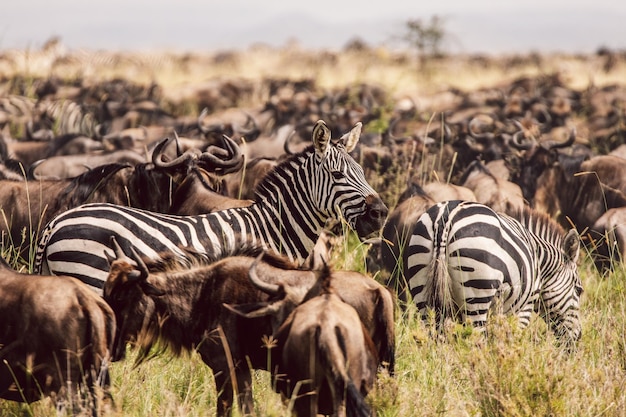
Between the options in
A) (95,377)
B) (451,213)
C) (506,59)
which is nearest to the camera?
(95,377)

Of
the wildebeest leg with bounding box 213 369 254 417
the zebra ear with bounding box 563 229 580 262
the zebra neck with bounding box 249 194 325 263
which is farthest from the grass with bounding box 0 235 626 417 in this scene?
the zebra ear with bounding box 563 229 580 262

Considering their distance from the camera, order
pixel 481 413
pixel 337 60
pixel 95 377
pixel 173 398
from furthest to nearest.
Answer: pixel 337 60
pixel 481 413
pixel 173 398
pixel 95 377

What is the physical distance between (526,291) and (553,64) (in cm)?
3553

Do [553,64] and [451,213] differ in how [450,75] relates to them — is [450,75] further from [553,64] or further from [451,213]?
[451,213]

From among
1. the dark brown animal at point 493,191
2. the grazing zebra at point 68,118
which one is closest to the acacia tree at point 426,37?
the grazing zebra at point 68,118

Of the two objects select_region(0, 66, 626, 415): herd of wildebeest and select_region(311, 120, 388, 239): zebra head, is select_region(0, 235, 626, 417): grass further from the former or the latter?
select_region(311, 120, 388, 239): zebra head

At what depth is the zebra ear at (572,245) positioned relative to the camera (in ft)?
21.6

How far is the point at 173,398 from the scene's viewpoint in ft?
14.5

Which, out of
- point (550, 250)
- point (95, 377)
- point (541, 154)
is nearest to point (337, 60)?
point (541, 154)

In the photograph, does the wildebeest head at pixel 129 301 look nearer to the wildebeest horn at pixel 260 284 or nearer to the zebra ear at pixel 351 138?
the wildebeest horn at pixel 260 284

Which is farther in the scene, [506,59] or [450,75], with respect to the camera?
[506,59]

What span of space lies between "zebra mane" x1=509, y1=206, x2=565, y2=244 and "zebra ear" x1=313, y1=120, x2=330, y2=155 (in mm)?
1633

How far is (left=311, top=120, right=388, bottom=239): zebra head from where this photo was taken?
587 cm

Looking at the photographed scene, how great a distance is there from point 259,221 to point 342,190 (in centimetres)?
53
